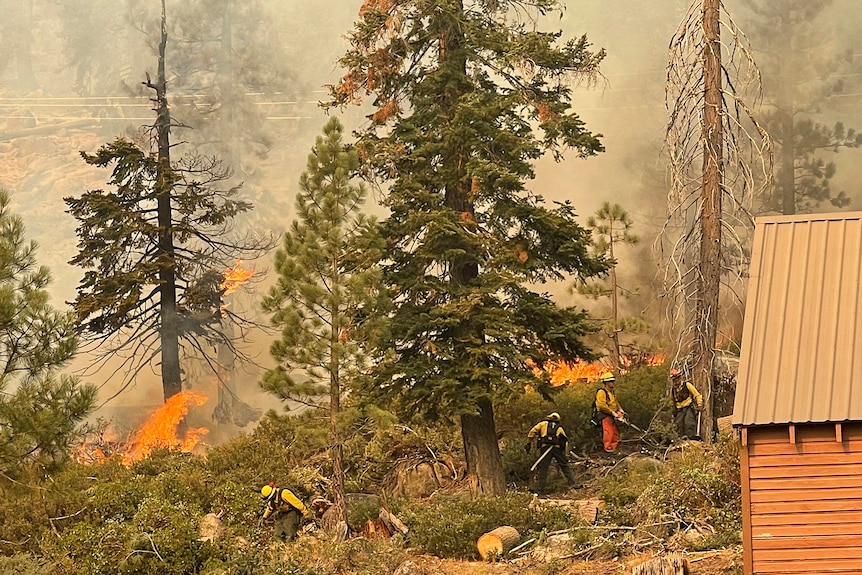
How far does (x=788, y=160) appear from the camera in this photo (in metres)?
34.0

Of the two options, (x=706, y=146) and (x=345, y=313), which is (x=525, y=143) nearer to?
(x=706, y=146)

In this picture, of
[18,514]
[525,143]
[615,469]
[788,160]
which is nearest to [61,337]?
[18,514]

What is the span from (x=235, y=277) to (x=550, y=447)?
48.9 feet


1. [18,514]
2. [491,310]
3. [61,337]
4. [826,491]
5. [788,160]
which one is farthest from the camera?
[788,160]

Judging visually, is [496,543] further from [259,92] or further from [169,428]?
[259,92]

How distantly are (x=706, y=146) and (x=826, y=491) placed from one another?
1064cm

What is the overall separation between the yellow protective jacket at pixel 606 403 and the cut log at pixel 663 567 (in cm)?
960

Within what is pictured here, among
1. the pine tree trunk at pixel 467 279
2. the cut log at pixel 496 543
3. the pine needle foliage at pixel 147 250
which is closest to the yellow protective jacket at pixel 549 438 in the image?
the pine tree trunk at pixel 467 279

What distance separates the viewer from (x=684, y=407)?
22.0m

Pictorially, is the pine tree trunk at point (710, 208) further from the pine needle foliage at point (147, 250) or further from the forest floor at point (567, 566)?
the pine needle foliage at point (147, 250)

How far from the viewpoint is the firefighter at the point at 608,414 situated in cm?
2291

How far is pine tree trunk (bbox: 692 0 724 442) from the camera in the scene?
2131 cm

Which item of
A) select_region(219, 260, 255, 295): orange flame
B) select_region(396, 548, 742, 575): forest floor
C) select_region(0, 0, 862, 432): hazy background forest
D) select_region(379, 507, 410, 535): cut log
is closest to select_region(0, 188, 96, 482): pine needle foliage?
select_region(396, 548, 742, 575): forest floor

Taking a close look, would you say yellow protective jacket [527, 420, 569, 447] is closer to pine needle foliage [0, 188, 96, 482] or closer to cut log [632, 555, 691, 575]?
cut log [632, 555, 691, 575]
